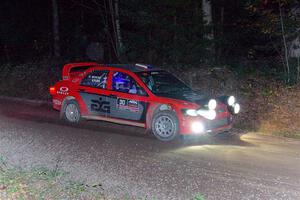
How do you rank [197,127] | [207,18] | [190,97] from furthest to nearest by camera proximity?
[207,18], [190,97], [197,127]

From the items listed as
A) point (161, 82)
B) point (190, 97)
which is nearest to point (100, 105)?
point (161, 82)

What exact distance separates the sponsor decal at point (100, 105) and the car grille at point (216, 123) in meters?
2.52

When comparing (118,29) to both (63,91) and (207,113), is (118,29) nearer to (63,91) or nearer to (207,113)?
(63,91)

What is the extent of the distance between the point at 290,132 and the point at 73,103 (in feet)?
17.2

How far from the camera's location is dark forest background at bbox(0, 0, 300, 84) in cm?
1362

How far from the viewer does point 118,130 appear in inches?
428

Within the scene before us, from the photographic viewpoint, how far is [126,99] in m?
10.3

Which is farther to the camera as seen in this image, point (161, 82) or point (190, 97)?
point (161, 82)

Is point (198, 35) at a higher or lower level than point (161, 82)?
higher

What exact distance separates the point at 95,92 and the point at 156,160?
346 cm

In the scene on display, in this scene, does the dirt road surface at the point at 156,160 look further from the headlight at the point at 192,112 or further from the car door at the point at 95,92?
the headlight at the point at 192,112

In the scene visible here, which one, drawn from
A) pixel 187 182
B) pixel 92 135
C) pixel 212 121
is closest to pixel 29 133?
pixel 92 135

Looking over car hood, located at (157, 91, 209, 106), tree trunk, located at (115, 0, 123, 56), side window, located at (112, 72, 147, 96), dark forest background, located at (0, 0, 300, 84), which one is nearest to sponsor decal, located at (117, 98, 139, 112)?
side window, located at (112, 72, 147, 96)

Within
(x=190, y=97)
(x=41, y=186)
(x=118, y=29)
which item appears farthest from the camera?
(x=118, y=29)
